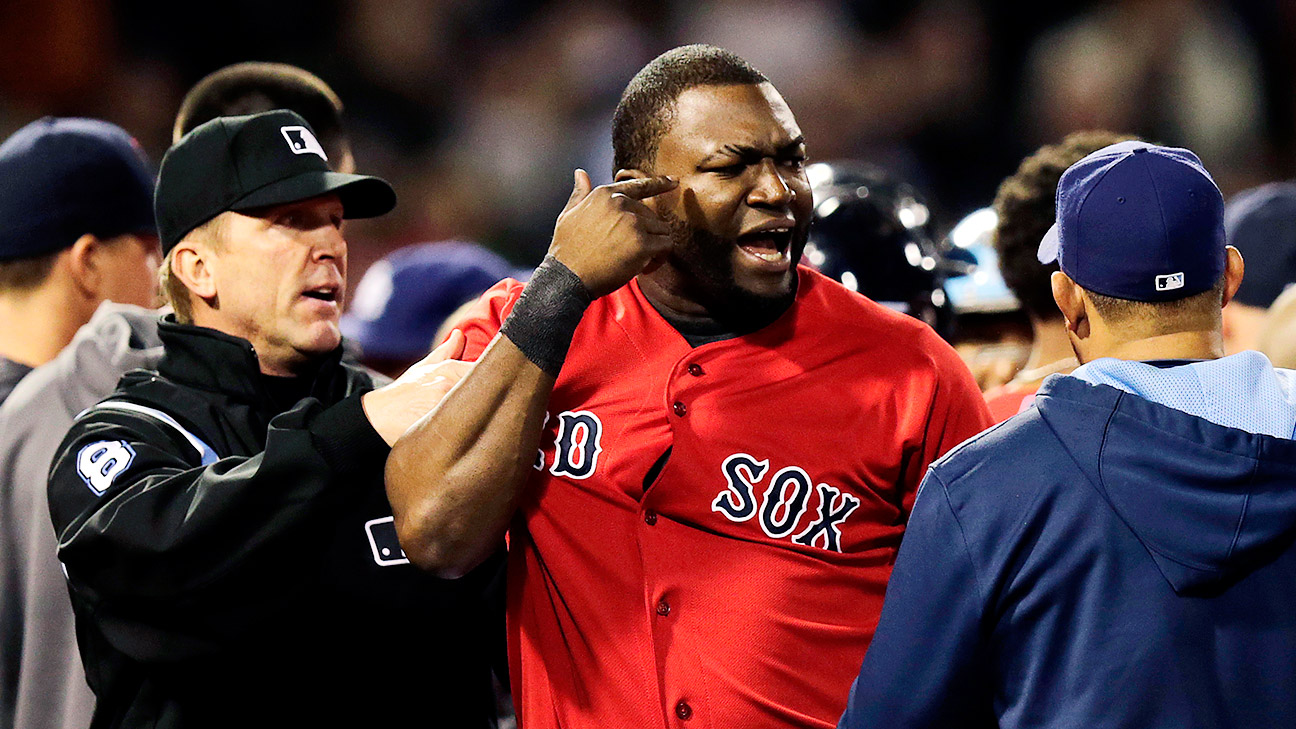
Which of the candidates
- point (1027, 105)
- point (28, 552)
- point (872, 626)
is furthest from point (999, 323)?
point (1027, 105)

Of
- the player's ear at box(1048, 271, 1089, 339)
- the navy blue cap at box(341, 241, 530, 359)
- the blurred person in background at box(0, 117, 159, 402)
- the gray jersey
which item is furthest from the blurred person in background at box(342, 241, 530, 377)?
the player's ear at box(1048, 271, 1089, 339)

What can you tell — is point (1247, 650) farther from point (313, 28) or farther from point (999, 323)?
point (313, 28)

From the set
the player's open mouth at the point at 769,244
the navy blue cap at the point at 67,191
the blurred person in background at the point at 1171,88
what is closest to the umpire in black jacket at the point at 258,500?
the player's open mouth at the point at 769,244

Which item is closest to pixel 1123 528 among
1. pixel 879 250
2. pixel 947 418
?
pixel 947 418

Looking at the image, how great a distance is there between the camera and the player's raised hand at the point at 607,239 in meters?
2.22

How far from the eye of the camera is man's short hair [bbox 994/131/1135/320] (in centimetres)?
326

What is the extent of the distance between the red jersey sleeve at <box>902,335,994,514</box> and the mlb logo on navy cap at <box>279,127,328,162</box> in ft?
4.23

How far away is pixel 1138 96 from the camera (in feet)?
27.2

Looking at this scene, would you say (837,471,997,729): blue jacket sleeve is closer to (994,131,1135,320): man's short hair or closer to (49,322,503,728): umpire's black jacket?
(49,322,503,728): umpire's black jacket

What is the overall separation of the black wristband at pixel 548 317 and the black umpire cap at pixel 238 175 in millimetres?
617

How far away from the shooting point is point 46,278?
11.1 ft

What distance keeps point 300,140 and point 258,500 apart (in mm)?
836

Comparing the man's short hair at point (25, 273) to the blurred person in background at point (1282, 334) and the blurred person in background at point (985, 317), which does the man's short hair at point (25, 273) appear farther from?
the blurred person in background at point (1282, 334)

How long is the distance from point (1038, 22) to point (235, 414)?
23.2 feet
